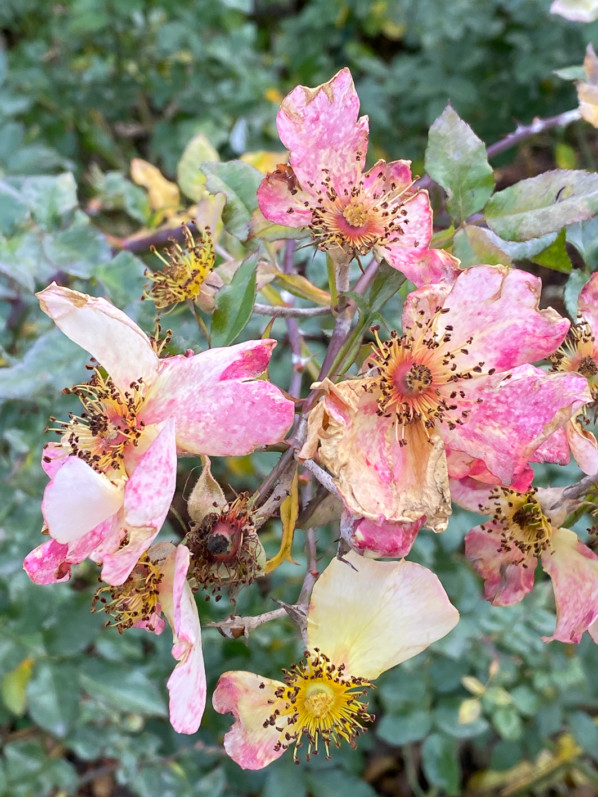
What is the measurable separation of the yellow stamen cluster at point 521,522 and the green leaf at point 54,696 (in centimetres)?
72

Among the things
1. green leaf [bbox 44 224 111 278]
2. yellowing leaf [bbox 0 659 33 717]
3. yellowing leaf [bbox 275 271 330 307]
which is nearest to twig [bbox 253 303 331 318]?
yellowing leaf [bbox 275 271 330 307]

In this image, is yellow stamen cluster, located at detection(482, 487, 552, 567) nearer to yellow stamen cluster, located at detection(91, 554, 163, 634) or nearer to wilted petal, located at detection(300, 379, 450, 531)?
wilted petal, located at detection(300, 379, 450, 531)

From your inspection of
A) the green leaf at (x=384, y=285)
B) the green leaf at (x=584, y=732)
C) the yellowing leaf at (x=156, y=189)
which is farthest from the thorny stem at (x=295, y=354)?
the green leaf at (x=584, y=732)

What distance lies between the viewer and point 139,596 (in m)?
0.61

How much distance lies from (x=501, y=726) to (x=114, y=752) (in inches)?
23.8

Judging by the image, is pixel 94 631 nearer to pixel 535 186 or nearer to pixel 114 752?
pixel 114 752

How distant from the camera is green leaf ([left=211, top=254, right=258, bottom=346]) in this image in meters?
0.63

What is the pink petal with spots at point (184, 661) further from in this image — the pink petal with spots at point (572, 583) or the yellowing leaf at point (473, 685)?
the yellowing leaf at point (473, 685)

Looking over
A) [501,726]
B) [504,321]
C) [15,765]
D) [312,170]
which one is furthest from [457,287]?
[15,765]

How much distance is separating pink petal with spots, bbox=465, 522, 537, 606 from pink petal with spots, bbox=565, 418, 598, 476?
0.13 m

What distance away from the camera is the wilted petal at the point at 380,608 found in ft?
1.92

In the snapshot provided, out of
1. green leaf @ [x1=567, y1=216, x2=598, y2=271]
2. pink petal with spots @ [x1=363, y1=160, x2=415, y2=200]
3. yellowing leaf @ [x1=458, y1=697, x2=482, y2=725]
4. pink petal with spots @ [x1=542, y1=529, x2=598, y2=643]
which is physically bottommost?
yellowing leaf @ [x1=458, y1=697, x2=482, y2=725]

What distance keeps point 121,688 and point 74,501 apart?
2.43ft

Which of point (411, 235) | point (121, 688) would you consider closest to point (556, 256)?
point (411, 235)
